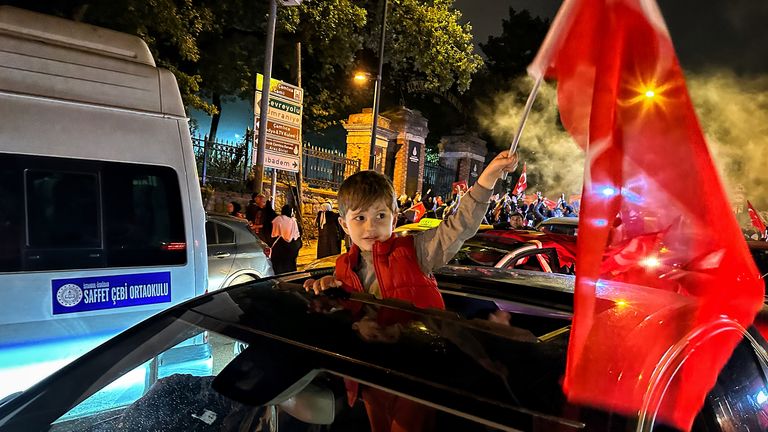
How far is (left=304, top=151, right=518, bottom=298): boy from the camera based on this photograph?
6.88ft

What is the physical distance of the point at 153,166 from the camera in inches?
144

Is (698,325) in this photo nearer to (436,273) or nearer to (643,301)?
(643,301)

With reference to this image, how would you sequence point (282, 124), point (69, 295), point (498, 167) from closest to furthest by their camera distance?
point (498, 167) < point (69, 295) < point (282, 124)

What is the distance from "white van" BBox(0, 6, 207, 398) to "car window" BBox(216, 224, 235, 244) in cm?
297

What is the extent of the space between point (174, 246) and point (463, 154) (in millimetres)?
18120

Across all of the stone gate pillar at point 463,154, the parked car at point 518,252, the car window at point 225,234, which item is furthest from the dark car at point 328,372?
the stone gate pillar at point 463,154

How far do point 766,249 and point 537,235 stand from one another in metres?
2.72

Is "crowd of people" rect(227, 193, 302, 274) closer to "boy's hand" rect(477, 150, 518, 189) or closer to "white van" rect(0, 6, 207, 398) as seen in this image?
"white van" rect(0, 6, 207, 398)

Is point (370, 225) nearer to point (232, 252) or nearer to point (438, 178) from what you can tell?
point (232, 252)

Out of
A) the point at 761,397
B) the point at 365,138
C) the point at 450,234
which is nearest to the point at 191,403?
the point at 450,234

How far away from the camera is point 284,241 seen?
903 centimetres

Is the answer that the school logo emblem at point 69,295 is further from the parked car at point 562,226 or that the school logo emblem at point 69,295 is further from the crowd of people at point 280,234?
the parked car at point 562,226

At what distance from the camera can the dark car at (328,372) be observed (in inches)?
50.3

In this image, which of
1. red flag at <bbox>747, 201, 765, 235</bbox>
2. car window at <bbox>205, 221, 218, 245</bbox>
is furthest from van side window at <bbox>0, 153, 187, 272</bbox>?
red flag at <bbox>747, 201, 765, 235</bbox>
